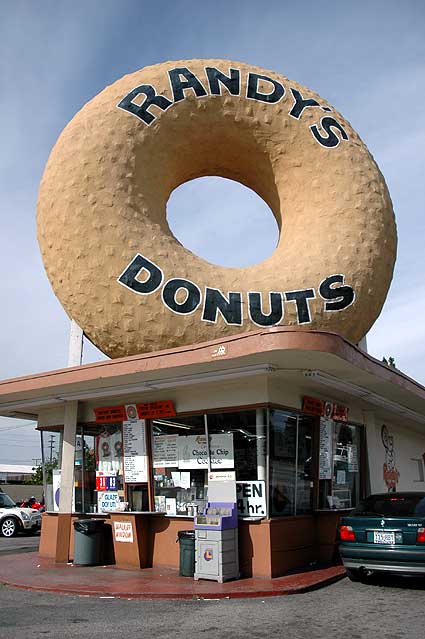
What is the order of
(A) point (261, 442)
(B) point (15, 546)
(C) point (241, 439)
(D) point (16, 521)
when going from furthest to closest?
1. (D) point (16, 521)
2. (B) point (15, 546)
3. (C) point (241, 439)
4. (A) point (261, 442)

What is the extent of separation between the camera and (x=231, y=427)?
35.0 ft

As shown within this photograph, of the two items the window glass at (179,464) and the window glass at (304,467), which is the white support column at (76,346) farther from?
the window glass at (304,467)

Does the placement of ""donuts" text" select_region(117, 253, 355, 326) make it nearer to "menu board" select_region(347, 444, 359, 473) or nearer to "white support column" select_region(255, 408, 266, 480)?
"white support column" select_region(255, 408, 266, 480)

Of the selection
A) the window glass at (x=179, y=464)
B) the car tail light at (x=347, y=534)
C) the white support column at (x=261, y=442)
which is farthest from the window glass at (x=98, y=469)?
the car tail light at (x=347, y=534)

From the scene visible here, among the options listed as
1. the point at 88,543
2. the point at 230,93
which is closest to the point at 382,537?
the point at 88,543

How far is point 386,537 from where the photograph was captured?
8.68 meters

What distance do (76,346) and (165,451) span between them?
261 centimetres

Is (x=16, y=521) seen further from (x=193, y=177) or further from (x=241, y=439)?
(x=193, y=177)

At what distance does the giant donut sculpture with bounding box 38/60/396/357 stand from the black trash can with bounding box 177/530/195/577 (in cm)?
318

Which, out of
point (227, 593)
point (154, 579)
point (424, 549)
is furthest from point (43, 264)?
point (424, 549)

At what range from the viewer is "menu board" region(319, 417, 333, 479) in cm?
1177

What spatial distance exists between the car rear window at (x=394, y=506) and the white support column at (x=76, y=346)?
18.8ft

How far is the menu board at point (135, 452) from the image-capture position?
38.1 feet

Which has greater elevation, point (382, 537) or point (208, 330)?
point (208, 330)
